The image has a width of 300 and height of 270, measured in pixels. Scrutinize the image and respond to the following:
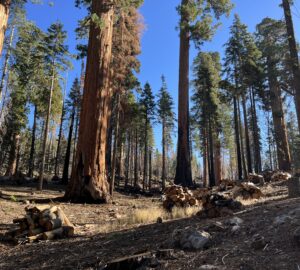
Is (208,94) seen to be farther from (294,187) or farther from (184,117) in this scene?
(294,187)

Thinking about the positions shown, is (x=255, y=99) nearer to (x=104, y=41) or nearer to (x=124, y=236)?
(x=104, y=41)

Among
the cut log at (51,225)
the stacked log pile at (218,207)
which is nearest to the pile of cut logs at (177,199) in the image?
the stacked log pile at (218,207)

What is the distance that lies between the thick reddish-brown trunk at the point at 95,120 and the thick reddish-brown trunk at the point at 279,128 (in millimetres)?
14676

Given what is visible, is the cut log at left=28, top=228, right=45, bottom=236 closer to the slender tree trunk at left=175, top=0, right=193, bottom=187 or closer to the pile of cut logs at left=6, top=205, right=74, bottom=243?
the pile of cut logs at left=6, top=205, right=74, bottom=243

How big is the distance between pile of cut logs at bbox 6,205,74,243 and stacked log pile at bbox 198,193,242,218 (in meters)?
2.79

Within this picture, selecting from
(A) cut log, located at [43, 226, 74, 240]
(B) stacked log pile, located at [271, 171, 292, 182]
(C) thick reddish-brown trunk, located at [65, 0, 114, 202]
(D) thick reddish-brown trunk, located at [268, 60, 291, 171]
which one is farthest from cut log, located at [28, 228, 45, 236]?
(D) thick reddish-brown trunk, located at [268, 60, 291, 171]

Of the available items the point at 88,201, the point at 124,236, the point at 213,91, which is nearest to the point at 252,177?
the point at 88,201

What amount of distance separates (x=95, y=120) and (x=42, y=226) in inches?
207

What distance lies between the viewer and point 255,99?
31438 millimetres

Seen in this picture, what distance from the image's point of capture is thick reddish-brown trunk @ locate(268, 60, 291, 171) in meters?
22.5

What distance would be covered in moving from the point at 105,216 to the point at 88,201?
6.23 feet

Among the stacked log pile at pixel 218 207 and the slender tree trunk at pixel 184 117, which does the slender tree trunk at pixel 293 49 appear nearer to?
the slender tree trunk at pixel 184 117

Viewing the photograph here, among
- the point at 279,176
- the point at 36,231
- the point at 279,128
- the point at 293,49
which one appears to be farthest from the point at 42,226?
the point at 279,128

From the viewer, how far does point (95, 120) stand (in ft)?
37.4
